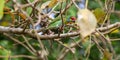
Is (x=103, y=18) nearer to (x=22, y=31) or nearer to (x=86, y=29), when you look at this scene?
(x=22, y=31)

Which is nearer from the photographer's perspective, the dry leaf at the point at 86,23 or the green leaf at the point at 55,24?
the dry leaf at the point at 86,23

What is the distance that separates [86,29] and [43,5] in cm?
42

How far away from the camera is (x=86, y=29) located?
0.76 meters

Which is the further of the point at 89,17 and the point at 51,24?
the point at 51,24

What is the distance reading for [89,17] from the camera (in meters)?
0.77

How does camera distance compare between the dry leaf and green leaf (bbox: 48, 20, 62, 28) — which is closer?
the dry leaf

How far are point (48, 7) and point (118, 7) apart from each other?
154 cm

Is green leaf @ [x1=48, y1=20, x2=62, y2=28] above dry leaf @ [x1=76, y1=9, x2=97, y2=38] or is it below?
below

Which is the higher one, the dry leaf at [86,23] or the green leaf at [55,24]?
the dry leaf at [86,23]

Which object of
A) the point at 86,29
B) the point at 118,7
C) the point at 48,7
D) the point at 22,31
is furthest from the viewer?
the point at 118,7

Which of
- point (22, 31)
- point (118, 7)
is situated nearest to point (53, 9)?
point (22, 31)

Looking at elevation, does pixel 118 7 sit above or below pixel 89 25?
below

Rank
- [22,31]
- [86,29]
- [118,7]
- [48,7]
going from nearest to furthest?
[86,29] < [22,31] < [48,7] < [118,7]

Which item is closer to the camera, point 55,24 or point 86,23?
point 86,23
